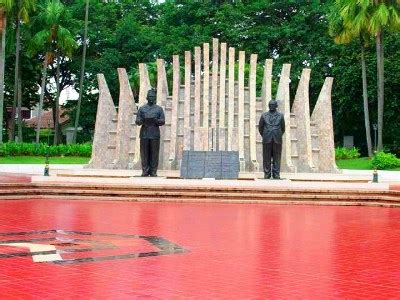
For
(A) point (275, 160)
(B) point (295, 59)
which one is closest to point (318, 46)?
(B) point (295, 59)

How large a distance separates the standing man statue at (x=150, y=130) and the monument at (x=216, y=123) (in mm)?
3740

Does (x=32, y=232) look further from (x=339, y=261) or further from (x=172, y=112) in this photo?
(x=172, y=112)

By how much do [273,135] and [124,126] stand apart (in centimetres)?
660

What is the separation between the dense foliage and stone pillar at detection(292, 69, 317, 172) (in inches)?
675

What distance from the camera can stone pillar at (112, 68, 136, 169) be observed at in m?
22.2

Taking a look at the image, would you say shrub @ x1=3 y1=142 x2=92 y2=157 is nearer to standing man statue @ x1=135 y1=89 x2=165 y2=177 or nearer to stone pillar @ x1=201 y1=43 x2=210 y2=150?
stone pillar @ x1=201 y1=43 x2=210 y2=150

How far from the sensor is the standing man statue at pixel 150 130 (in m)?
17.8

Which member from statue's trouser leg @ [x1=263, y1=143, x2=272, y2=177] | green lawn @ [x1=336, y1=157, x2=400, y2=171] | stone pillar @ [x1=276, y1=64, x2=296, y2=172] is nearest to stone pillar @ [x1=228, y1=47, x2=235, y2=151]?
stone pillar @ [x1=276, y1=64, x2=296, y2=172]

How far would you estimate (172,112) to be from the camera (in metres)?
22.5

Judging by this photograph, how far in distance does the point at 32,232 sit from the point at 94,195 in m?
6.21

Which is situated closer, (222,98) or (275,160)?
(275,160)

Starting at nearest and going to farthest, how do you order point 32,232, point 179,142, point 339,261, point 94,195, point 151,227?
1. point 339,261
2. point 32,232
3. point 151,227
4. point 94,195
5. point 179,142

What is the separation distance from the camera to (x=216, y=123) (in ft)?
→ 73.6

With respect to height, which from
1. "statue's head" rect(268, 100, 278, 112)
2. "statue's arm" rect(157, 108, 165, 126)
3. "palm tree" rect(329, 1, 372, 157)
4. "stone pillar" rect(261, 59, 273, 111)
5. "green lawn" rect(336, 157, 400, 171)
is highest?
"palm tree" rect(329, 1, 372, 157)
